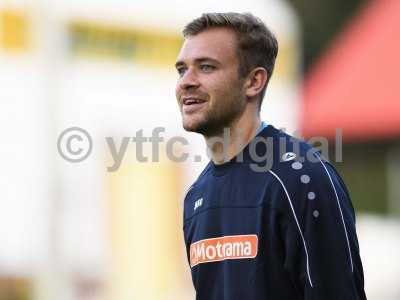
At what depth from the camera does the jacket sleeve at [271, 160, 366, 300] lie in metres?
4.12

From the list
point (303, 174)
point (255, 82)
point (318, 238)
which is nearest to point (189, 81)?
point (255, 82)

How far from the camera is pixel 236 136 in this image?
4582mm

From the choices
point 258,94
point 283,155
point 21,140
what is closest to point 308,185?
point 283,155

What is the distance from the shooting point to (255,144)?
4.52m

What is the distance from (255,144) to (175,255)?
8.02 metres

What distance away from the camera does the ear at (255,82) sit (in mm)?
4613

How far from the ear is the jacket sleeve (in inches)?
→ 20.6

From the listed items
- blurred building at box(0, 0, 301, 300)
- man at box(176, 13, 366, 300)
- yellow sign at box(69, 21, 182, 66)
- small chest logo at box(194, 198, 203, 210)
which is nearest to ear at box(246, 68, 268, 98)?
man at box(176, 13, 366, 300)

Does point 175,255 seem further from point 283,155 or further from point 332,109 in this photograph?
point 283,155

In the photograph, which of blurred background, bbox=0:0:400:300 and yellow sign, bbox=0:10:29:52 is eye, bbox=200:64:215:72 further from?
yellow sign, bbox=0:10:29:52

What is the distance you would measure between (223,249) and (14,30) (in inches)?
303
